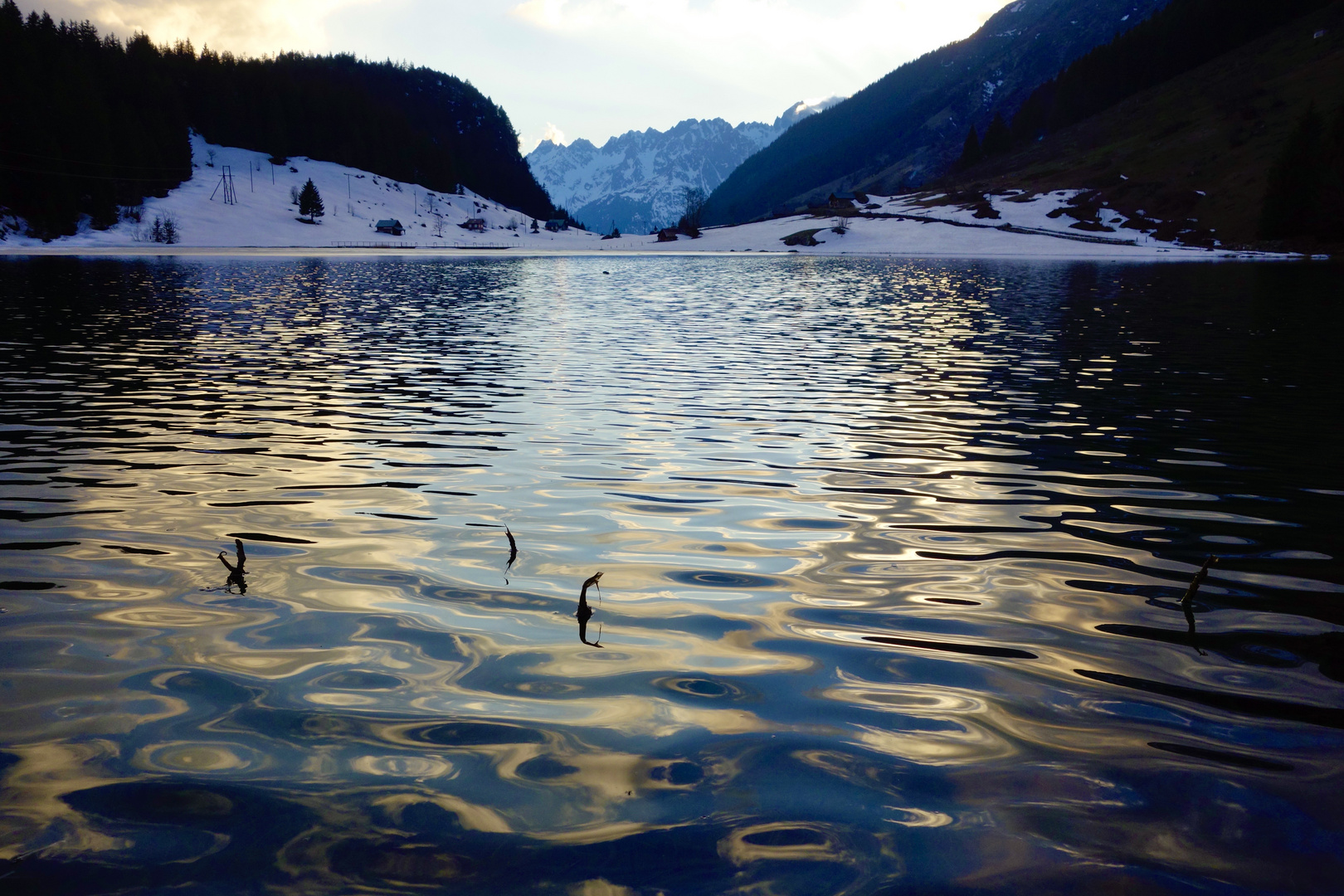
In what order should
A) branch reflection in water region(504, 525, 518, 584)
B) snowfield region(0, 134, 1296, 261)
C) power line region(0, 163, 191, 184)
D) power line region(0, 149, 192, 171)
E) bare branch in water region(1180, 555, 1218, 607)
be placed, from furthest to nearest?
power line region(0, 149, 192, 171)
power line region(0, 163, 191, 184)
snowfield region(0, 134, 1296, 261)
branch reflection in water region(504, 525, 518, 584)
bare branch in water region(1180, 555, 1218, 607)

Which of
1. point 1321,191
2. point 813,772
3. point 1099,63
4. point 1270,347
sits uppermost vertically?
point 1099,63

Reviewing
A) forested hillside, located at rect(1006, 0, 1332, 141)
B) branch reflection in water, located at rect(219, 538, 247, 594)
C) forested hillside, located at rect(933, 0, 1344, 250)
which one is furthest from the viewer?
forested hillside, located at rect(1006, 0, 1332, 141)

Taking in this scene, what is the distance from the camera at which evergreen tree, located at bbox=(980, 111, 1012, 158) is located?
178 metres

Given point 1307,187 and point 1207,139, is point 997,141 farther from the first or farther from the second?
point 1307,187

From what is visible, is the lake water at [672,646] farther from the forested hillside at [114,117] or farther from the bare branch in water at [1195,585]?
the forested hillside at [114,117]

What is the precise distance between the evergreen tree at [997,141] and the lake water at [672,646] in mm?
185436

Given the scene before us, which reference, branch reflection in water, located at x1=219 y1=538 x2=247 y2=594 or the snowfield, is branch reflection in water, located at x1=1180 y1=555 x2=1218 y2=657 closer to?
branch reflection in water, located at x1=219 y1=538 x2=247 y2=594

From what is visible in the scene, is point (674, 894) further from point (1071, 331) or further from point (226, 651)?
point (1071, 331)

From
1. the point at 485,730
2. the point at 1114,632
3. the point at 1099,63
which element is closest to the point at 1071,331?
the point at 1114,632

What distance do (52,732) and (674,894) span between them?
12.1ft

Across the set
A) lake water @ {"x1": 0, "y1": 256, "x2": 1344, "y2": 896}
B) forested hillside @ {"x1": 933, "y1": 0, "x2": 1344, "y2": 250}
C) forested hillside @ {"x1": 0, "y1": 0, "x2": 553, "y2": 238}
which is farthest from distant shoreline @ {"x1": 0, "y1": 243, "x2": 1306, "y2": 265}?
lake water @ {"x1": 0, "y1": 256, "x2": 1344, "y2": 896}

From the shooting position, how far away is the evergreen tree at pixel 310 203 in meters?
148

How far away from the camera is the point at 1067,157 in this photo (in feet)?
485

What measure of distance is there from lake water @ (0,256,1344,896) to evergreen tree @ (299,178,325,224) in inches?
5892
